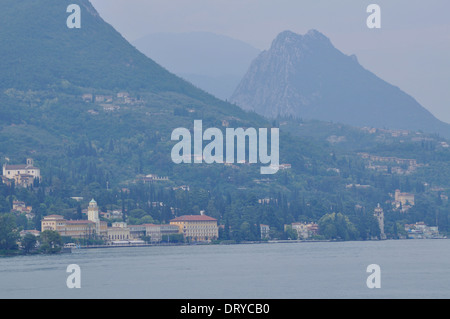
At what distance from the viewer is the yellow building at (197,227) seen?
192 metres

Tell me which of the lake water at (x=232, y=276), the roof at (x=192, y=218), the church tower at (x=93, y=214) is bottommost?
the lake water at (x=232, y=276)

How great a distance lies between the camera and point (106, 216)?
7830 inches

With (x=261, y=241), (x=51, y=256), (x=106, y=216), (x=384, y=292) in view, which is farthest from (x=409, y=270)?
(x=106, y=216)

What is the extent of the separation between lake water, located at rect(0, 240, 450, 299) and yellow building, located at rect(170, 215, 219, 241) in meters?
57.1

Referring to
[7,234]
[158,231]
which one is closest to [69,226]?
[158,231]

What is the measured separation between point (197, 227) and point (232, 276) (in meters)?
96.1

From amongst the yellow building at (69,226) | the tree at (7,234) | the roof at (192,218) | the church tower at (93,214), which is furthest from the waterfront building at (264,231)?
the tree at (7,234)

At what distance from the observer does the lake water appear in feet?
274

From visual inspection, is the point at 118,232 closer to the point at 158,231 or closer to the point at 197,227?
the point at 158,231

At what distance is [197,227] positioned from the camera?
194875 mm

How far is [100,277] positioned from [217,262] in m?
23.4

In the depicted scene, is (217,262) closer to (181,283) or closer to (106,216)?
(181,283)

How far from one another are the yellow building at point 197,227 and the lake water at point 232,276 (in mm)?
57058

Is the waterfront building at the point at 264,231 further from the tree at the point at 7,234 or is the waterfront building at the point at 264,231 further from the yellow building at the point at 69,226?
the tree at the point at 7,234
